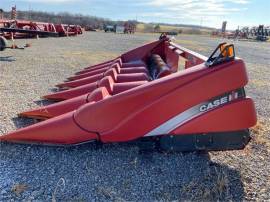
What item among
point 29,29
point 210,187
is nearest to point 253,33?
point 29,29

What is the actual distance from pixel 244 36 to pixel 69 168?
56635 mm

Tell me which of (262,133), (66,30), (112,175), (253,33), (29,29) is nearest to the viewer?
(112,175)

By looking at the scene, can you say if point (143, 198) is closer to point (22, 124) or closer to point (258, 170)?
point (258, 170)

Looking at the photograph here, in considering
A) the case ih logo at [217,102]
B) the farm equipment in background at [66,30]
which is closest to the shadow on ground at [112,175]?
the case ih logo at [217,102]

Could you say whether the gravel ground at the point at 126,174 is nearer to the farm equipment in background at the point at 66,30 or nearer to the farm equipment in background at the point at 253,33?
the farm equipment in background at the point at 66,30

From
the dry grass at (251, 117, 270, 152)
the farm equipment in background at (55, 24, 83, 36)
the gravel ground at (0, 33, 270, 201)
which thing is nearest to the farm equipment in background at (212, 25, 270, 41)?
the farm equipment in background at (55, 24, 83, 36)

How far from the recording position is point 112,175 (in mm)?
2850

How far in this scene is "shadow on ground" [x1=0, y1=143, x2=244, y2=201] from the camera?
2.59m

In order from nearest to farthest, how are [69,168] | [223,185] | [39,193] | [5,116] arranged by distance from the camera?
[39,193], [223,185], [69,168], [5,116]

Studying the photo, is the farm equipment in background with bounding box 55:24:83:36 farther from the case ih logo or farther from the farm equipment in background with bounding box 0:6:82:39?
the case ih logo

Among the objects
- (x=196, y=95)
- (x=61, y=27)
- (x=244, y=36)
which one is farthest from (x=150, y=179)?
(x=244, y=36)

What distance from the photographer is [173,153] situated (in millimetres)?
3273

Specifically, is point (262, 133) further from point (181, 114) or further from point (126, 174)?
point (126, 174)

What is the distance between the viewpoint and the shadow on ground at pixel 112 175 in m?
2.59
